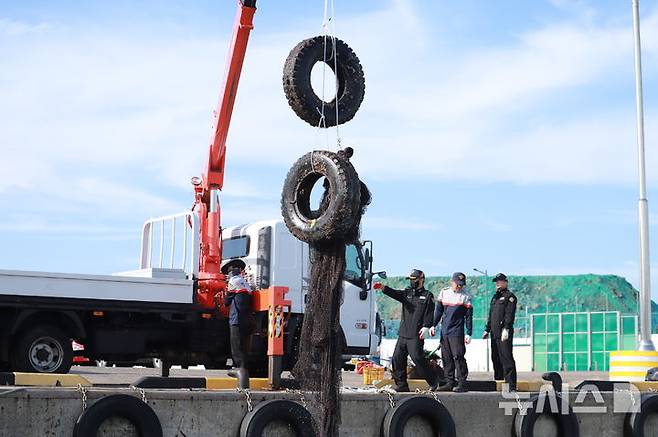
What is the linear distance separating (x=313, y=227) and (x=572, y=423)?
4.93 m

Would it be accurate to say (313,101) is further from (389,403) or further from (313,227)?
(389,403)

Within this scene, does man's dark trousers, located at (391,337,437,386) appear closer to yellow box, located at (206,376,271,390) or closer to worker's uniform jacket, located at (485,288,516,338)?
worker's uniform jacket, located at (485,288,516,338)

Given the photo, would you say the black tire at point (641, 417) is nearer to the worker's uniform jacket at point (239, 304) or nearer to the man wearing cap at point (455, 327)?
the man wearing cap at point (455, 327)

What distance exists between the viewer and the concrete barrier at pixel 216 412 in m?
10.2

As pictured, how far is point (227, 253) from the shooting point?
19.7 m

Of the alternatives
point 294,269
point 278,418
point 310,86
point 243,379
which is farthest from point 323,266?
point 294,269

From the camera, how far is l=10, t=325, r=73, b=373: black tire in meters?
16.4

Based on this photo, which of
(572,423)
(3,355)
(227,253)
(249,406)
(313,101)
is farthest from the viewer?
(227,253)

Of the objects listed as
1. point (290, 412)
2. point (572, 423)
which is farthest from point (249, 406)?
point (572, 423)

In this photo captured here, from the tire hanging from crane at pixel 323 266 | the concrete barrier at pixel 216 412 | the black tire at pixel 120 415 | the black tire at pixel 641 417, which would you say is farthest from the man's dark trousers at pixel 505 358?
the black tire at pixel 120 415

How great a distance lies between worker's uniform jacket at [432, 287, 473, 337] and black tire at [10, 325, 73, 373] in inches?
242

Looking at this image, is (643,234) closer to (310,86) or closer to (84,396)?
(310,86)

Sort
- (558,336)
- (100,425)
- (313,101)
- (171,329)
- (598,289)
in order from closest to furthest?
(100,425) → (313,101) → (171,329) → (558,336) → (598,289)

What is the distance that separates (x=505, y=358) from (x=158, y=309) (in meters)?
5.87
